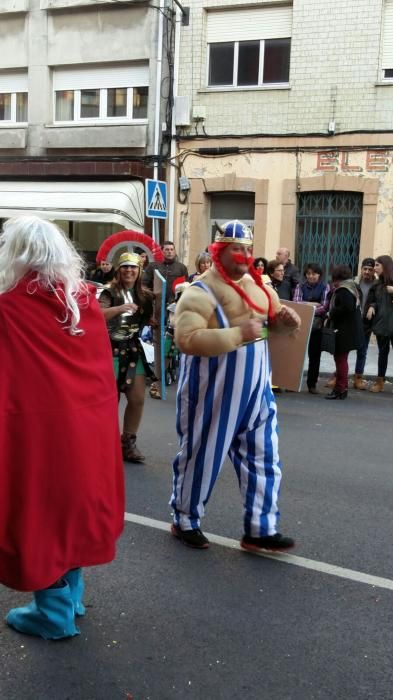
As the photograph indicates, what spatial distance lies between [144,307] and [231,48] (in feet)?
33.9

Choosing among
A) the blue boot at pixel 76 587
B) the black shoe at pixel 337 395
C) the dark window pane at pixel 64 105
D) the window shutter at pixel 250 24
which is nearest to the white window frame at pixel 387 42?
the window shutter at pixel 250 24

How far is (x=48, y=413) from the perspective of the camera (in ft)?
8.39

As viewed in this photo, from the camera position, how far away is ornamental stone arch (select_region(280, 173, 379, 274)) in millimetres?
12945

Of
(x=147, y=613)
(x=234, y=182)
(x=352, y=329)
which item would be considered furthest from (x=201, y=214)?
(x=147, y=613)

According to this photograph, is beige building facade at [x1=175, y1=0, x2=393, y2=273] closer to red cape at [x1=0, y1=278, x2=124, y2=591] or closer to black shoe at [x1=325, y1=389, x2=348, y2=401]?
black shoe at [x1=325, y1=389, x2=348, y2=401]

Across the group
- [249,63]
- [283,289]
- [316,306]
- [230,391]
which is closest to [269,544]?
[230,391]

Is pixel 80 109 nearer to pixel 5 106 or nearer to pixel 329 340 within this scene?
pixel 5 106

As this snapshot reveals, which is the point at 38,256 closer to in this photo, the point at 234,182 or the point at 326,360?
the point at 326,360

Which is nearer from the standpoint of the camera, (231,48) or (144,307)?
(144,307)

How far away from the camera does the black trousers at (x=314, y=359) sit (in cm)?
889

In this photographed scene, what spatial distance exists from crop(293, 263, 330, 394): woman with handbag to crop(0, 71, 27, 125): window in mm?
10112

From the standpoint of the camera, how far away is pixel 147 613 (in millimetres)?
3098

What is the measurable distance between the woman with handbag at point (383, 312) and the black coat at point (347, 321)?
511 mm

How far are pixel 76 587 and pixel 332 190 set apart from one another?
1163cm
